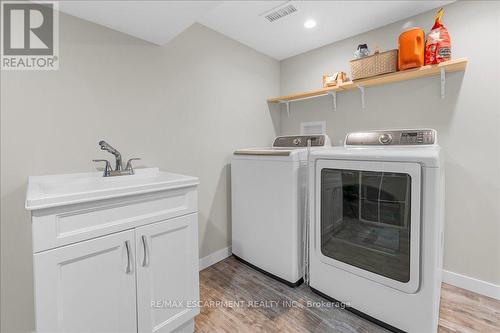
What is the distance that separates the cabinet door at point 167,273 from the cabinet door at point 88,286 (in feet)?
0.18

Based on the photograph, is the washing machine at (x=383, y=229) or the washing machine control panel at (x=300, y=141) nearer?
the washing machine at (x=383, y=229)

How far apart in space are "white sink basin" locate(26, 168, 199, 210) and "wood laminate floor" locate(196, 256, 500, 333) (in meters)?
1.01

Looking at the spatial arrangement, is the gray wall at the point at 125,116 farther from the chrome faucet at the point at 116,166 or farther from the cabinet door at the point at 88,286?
the cabinet door at the point at 88,286

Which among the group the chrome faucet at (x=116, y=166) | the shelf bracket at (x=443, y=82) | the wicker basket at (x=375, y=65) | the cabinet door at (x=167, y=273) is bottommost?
the cabinet door at (x=167, y=273)

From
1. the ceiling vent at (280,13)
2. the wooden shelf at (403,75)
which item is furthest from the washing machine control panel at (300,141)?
the ceiling vent at (280,13)

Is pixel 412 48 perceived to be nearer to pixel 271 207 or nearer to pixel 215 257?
pixel 271 207

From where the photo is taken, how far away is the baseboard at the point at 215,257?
2275 mm

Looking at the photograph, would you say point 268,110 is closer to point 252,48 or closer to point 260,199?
point 252,48

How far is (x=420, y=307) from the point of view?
1351 millimetres

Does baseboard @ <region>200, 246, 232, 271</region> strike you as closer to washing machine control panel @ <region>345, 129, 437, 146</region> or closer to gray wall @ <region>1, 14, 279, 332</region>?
gray wall @ <region>1, 14, 279, 332</region>

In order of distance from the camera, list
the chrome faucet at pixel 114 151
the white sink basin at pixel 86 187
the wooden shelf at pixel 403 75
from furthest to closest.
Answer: the wooden shelf at pixel 403 75 → the chrome faucet at pixel 114 151 → the white sink basin at pixel 86 187

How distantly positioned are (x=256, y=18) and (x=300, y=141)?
1.23m

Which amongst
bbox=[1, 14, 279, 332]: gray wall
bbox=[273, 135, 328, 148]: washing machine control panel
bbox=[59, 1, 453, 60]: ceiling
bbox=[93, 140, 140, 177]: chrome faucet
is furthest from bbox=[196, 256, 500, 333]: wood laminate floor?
bbox=[59, 1, 453, 60]: ceiling

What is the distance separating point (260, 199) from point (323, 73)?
1.63 meters
